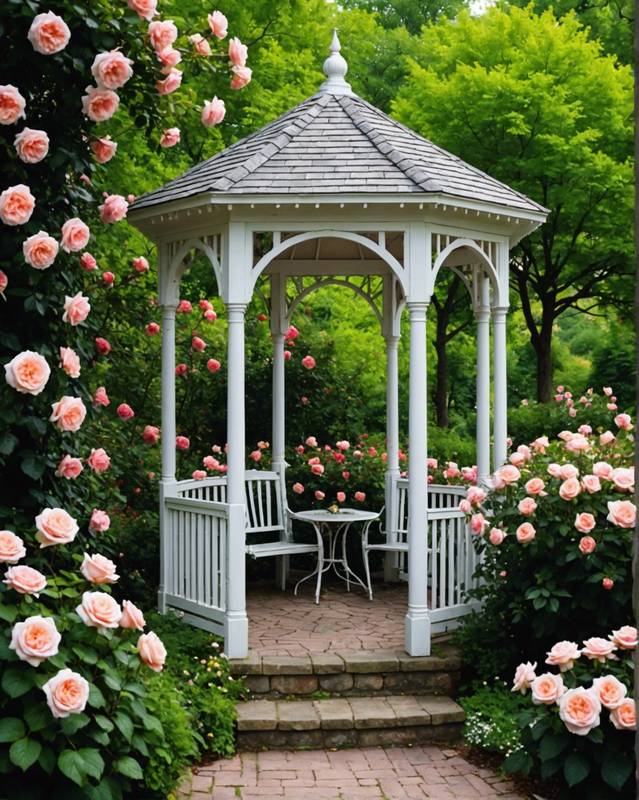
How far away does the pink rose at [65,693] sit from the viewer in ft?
12.2

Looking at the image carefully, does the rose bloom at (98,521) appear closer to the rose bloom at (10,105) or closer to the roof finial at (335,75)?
the rose bloom at (10,105)

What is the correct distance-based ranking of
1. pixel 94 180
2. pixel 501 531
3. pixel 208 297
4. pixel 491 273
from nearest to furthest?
pixel 94 180
pixel 501 531
pixel 491 273
pixel 208 297

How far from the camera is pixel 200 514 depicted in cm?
709

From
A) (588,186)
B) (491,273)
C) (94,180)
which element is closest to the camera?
(94,180)

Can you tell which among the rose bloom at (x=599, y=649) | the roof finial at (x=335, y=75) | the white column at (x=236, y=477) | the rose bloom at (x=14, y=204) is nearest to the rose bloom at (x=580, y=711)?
the rose bloom at (x=599, y=649)

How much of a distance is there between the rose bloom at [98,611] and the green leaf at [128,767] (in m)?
0.56

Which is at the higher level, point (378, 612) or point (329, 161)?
point (329, 161)

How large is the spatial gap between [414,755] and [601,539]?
172cm

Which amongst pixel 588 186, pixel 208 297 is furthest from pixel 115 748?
pixel 588 186

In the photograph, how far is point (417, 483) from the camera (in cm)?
676

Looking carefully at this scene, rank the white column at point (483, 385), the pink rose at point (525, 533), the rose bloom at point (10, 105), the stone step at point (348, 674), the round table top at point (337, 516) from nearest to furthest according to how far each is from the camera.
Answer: the rose bloom at point (10, 105) < the pink rose at point (525, 533) < the stone step at point (348, 674) < the white column at point (483, 385) < the round table top at point (337, 516)

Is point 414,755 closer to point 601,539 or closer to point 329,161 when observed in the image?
point 601,539

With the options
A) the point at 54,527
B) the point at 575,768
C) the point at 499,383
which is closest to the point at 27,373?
the point at 54,527

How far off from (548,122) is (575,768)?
40.2ft
